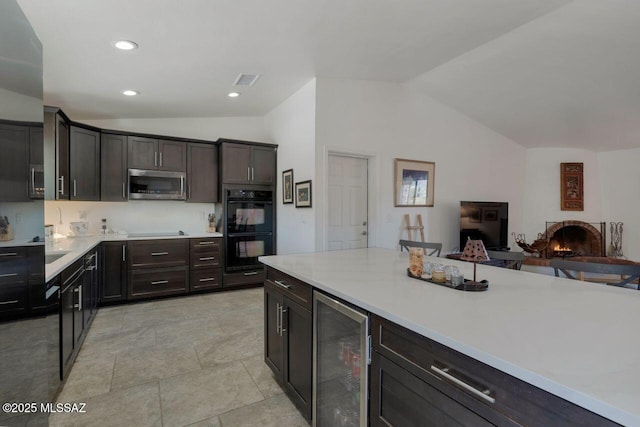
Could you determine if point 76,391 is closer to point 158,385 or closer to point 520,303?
point 158,385

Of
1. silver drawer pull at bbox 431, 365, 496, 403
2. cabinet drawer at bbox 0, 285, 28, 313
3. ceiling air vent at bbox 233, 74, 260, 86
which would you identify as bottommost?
silver drawer pull at bbox 431, 365, 496, 403

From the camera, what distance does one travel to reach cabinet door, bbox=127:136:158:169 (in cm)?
432

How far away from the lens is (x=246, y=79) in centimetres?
368

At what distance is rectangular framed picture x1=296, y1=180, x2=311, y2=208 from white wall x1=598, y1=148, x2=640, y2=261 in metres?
5.88

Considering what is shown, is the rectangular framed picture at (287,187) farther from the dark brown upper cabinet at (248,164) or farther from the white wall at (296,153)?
the dark brown upper cabinet at (248,164)

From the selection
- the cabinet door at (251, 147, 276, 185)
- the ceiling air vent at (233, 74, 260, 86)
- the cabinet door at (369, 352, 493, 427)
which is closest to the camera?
the cabinet door at (369, 352, 493, 427)

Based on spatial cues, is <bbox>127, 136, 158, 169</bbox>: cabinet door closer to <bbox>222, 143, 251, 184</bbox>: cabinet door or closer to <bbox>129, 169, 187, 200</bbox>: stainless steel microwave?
<bbox>129, 169, 187, 200</bbox>: stainless steel microwave

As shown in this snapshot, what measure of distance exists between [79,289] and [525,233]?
6983 mm

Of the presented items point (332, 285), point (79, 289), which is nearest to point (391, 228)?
point (332, 285)

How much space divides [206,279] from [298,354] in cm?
312

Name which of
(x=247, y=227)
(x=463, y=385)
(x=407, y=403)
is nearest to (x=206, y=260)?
(x=247, y=227)

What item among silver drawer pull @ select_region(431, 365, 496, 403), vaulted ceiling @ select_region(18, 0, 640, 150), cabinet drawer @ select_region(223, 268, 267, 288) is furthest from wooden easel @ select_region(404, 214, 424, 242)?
silver drawer pull @ select_region(431, 365, 496, 403)

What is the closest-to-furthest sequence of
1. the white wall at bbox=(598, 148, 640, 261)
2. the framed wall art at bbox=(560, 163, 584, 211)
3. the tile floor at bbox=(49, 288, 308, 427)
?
1. the tile floor at bbox=(49, 288, 308, 427)
2. the white wall at bbox=(598, 148, 640, 261)
3. the framed wall art at bbox=(560, 163, 584, 211)

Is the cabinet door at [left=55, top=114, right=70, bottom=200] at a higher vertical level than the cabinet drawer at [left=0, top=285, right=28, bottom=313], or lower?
higher
